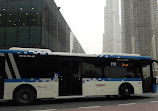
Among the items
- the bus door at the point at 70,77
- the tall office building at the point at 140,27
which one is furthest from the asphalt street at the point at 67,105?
the tall office building at the point at 140,27

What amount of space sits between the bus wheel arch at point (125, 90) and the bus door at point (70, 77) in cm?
Result: 288

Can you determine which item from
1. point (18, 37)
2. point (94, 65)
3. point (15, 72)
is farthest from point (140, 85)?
point (18, 37)

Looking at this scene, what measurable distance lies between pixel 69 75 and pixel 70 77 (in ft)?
0.44

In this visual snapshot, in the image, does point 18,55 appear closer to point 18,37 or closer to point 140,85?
point 140,85

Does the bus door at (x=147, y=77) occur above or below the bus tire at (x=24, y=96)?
Answer: above

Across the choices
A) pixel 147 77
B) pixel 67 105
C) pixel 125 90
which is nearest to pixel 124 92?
pixel 125 90

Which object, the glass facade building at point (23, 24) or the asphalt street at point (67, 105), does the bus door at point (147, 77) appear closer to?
the asphalt street at point (67, 105)

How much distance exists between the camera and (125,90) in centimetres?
1161

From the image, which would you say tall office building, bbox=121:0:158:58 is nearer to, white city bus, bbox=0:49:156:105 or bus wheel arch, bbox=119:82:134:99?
white city bus, bbox=0:49:156:105

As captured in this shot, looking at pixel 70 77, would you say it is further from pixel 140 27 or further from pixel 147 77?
pixel 140 27

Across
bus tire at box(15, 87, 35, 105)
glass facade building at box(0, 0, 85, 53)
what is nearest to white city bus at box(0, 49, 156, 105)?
bus tire at box(15, 87, 35, 105)

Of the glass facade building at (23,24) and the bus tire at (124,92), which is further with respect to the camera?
the glass facade building at (23,24)

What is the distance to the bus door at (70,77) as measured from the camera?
10266 millimetres

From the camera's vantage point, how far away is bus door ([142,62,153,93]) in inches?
479
